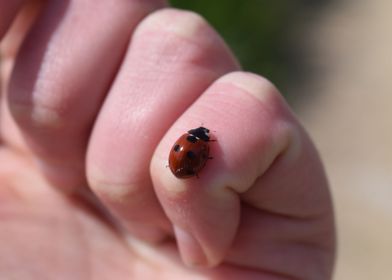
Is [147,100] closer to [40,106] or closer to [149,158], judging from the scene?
[149,158]

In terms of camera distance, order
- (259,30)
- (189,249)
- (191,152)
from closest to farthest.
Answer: (191,152)
(189,249)
(259,30)

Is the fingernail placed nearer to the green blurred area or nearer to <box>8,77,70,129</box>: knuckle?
<box>8,77,70,129</box>: knuckle

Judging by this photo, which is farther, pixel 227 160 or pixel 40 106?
pixel 40 106

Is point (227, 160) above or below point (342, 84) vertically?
above

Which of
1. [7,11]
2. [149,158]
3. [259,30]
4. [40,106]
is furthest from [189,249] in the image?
[259,30]

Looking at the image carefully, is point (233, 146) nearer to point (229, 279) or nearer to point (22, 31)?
point (229, 279)

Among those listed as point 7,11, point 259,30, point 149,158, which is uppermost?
point 7,11

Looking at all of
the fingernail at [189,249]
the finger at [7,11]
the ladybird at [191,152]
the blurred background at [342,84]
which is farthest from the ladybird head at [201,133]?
the blurred background at [342,84]
